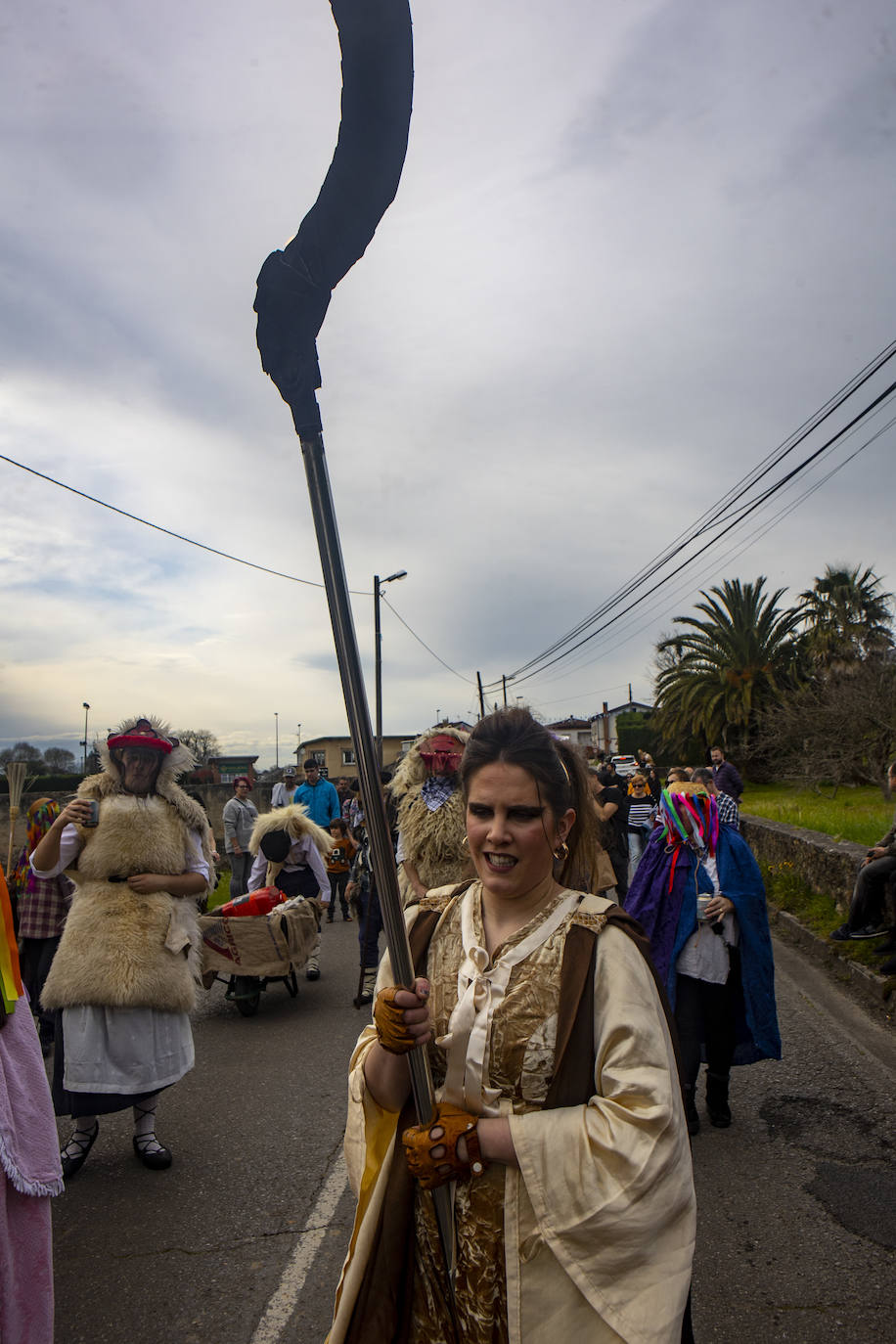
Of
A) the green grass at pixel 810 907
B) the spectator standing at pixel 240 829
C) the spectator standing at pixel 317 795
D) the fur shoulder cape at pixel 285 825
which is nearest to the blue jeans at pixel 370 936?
the fur shoulder cape at pixel 285 825

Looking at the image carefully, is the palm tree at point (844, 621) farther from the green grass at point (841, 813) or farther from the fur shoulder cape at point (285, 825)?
the fur shoulder cape at point (285, 825)

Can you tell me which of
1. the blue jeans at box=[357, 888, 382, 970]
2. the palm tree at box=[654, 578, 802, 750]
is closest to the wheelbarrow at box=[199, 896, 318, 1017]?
the blue jeans at box=[357, 888, 382, 970]

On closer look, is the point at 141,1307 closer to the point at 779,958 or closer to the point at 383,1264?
the point at 383,1264

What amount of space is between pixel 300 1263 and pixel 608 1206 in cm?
237

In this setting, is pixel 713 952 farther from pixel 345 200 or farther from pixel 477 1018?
pixel 345 200

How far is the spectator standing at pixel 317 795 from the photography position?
1145cm

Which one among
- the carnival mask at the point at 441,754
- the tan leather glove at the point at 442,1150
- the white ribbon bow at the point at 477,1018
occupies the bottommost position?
the tan leather glove at the point at 442,1150

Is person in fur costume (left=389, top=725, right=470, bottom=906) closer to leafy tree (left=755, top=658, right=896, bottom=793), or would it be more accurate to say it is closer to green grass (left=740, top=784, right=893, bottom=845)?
green grass (left=740, top=784, right=893, bottom=845)

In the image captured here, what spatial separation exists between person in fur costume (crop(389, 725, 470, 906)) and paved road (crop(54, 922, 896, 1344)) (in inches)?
55.3

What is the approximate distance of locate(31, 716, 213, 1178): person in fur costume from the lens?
414 centimetres

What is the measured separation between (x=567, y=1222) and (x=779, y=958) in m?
7.78

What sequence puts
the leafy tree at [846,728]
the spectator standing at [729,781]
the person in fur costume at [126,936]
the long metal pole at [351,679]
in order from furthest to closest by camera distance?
the leafy tree at [846,728] < the spectator standing at [729,781] < the person in fur costume at [126,936] < the long metal pole at [351,679]

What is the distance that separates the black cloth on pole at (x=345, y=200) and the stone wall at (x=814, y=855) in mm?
8625

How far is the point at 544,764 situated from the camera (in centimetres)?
204
